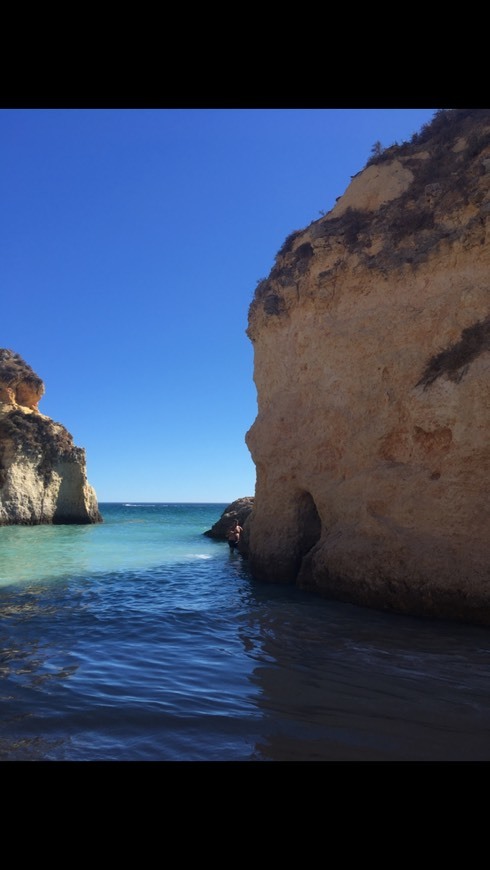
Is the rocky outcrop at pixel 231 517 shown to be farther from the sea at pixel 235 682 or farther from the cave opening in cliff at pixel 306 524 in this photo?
the sea at pixel 235 682

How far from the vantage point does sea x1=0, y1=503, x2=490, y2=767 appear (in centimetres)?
374

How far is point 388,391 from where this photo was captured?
383 inches

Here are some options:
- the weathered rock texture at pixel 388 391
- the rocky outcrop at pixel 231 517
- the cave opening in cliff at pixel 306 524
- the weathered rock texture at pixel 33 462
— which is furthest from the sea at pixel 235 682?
the weathered rock texture at pixel 33 462

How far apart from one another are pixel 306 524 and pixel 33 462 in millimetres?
29611

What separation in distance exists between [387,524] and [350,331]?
13.3ft

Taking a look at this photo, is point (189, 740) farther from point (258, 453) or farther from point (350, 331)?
point (258, 453)

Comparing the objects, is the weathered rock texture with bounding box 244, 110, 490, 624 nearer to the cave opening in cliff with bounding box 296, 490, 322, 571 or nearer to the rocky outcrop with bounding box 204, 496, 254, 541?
the cave opening in cliff with bounding box 296, 490, 322, 571

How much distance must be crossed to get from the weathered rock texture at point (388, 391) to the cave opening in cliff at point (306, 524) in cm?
3

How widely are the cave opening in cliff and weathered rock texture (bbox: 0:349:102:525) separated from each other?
27.8 metres

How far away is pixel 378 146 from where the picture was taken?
12.5 metres

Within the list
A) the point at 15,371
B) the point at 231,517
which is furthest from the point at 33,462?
the point at 231,517

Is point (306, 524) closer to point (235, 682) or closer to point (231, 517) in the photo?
point (235, 682)

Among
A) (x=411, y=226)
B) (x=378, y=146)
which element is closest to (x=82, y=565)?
(x=411, y=226)

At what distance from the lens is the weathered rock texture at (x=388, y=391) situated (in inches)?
318
